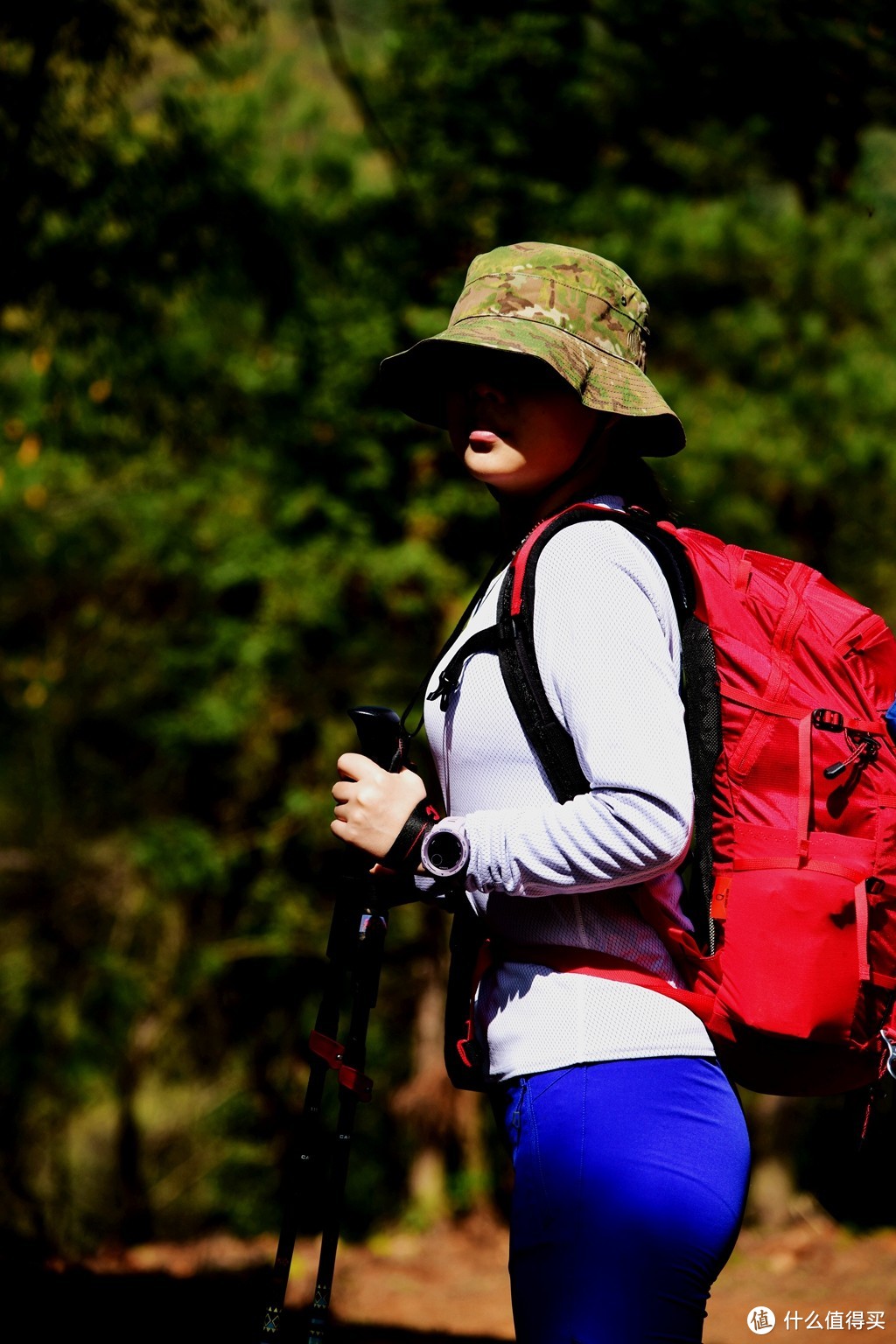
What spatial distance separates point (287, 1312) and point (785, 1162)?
6305mm

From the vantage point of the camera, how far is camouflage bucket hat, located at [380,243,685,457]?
5.20 feet

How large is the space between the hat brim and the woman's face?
4cm

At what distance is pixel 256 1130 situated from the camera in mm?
12922

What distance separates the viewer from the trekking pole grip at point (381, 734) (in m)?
1.66

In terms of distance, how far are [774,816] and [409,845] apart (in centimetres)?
44

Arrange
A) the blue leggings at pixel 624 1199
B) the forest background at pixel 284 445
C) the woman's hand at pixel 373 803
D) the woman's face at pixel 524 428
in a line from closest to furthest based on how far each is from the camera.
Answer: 1. the blue leggings at pixel 624 1199
2. the woman's hand at pixel 373 803
3. the woman's face at pixel 524 428
4. the forest background at pixel 284 445

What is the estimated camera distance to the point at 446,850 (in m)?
1.44

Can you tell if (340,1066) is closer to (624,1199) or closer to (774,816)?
(624,1199)

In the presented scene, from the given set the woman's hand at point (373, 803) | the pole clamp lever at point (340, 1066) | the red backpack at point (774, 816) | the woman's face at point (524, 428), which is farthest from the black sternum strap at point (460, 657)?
the pole clamp lever at point (340, 1066)

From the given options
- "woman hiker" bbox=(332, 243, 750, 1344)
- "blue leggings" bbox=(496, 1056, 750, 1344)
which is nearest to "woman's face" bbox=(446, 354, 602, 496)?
"woman hiker" bbox=(332, 243, 750, 1344)

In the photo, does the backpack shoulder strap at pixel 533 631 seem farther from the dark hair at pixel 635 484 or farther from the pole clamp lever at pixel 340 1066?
the pole clamp lever at pixel 340 1066

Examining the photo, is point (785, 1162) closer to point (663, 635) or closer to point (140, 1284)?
point (140, 1284)

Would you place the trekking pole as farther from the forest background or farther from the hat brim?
the forest background

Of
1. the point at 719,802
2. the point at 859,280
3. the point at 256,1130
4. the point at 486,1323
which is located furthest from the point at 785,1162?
the point at 719,802
